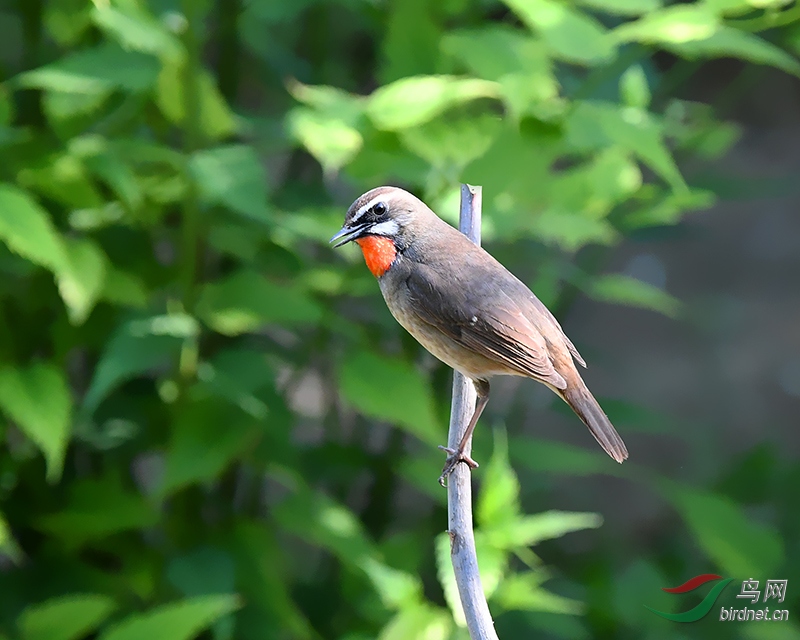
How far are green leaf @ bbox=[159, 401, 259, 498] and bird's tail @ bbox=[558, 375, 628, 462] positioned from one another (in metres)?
1.35

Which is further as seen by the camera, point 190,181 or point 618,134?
point 190,181

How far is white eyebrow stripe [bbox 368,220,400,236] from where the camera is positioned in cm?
156

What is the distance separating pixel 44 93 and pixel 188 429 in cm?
109

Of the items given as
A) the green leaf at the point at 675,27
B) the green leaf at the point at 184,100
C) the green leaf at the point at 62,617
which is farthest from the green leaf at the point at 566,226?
the green leaf at the point at 62,617

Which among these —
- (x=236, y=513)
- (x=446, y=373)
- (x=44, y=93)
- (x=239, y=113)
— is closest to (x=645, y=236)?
(x=446, y=373)

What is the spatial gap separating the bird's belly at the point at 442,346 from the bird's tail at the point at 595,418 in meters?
0.10

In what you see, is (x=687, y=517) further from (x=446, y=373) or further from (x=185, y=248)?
(x=185, y=248)

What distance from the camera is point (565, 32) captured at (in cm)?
251

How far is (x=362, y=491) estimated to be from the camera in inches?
146

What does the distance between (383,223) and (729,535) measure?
90.7 inches

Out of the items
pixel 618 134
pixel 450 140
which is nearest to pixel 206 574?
pixel 450 140

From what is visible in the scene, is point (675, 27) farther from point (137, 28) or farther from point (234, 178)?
point (137, 28)

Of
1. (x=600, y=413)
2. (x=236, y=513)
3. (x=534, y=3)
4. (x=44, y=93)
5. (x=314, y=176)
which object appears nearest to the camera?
(x=600, y=413)

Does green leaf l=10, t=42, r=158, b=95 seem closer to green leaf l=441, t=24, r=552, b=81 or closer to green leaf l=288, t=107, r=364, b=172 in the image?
green leaf l=288, t=107, r=364, b=172
